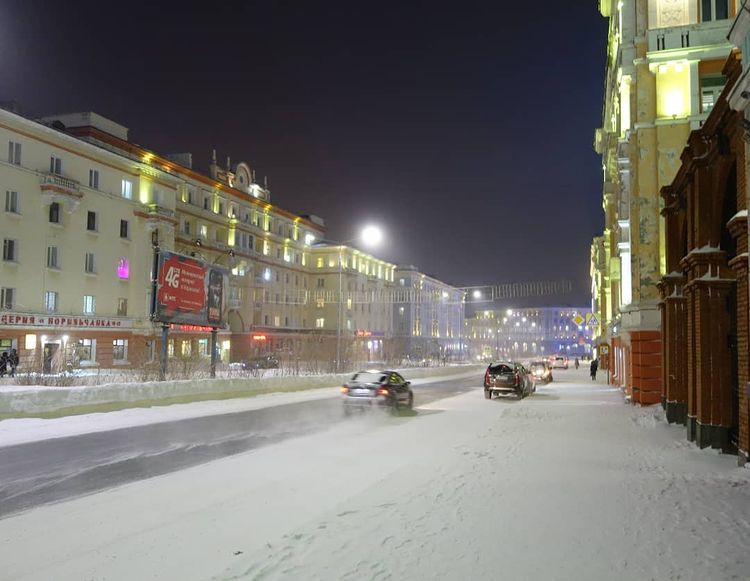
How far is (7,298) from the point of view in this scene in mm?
37969

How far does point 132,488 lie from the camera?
346 inches

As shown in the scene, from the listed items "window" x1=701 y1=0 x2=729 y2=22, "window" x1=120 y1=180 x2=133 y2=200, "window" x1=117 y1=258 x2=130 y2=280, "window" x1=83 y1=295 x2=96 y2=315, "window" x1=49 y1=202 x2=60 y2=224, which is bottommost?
"window" x1=83 y1=295 x2=96 y2=315

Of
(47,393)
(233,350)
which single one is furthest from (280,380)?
(233,350)

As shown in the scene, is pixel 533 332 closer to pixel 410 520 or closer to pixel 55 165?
pixel 55 165

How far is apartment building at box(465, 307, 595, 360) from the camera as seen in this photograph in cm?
14188

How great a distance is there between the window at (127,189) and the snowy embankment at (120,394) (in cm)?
2581

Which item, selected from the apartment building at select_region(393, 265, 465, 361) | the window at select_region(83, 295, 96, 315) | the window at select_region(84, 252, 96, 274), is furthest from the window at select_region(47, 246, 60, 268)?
the apartment building at select_region(393, 265, 465, 361)

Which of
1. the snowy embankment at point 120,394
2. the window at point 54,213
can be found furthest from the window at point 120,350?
the snowy embankment at point 120,394

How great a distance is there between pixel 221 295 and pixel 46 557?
76.3 ft

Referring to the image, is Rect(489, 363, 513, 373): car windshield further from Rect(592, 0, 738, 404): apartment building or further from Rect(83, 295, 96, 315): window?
Rect(83, 295, 96, 315): window

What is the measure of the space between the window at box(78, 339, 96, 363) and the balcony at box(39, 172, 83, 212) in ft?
30.0

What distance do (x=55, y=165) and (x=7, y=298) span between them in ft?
31.3

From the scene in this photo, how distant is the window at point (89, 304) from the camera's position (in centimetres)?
4344

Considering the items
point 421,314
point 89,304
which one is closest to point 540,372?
point 89,304
